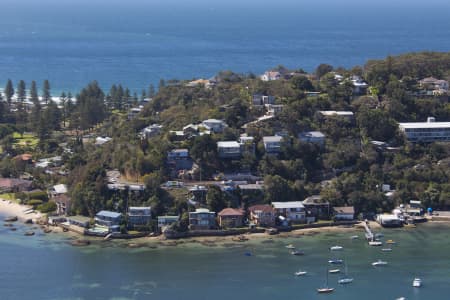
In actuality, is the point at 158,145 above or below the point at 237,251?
above

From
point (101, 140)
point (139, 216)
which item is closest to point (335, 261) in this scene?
point (139, 216)

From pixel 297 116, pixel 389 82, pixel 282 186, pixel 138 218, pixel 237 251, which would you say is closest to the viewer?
pixel 237 251

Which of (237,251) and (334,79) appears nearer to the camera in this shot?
(237,251)

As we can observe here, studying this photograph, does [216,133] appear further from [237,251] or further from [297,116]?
[237,251]

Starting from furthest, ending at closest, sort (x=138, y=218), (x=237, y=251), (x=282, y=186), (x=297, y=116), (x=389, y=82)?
(x=389, y=82), (x=297, y=116), (x=282, y=186), (x=138, y=218), (x=237, y=251)

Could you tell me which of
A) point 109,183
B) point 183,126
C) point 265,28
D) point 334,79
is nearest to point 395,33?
point 265,28

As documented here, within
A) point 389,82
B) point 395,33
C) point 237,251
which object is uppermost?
point 395,33

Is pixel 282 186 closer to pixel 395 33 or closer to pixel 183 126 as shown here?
pixel 183 126
